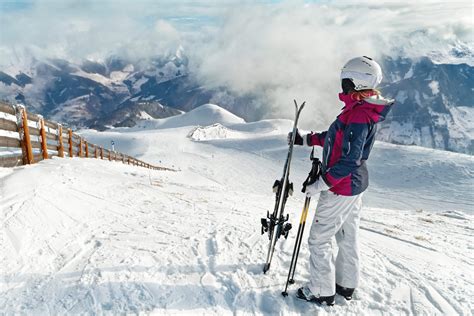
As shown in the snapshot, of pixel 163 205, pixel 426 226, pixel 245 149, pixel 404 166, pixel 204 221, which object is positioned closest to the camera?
pixel 204 221

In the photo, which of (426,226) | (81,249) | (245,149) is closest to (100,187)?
(81,249)

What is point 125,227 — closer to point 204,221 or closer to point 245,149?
point 204,221

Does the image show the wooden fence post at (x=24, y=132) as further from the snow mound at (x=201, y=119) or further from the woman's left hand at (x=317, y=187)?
the snow mound at (x=201, y=119)

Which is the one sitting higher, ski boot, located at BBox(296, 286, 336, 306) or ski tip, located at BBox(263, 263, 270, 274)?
ski tip, located at BBox(263, 263, 270, 274)

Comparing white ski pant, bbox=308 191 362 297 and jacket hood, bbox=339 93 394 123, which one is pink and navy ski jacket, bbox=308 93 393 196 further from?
white ski pant, bbox=308 191 362 297

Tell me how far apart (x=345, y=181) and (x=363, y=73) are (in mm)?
1269

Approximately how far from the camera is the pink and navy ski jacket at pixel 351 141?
3.57 m

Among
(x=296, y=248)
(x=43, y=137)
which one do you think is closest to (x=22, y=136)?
(x=43, y=137)

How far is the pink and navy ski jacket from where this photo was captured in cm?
357

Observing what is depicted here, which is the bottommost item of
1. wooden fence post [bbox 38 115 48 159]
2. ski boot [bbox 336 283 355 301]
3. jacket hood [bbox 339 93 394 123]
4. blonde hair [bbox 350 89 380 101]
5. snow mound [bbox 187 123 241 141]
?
snow mound [bbox 187 123 241 141]

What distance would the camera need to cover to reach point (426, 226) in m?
9.32

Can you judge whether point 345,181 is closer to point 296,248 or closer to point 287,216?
point 287,216

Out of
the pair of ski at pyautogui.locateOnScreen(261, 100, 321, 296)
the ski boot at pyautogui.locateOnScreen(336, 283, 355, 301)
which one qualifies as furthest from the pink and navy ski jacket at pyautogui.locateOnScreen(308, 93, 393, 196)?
the ski boot at pyautogui.locateOnScreen(336, 283, 355, 301)

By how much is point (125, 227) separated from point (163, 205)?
183 cm
